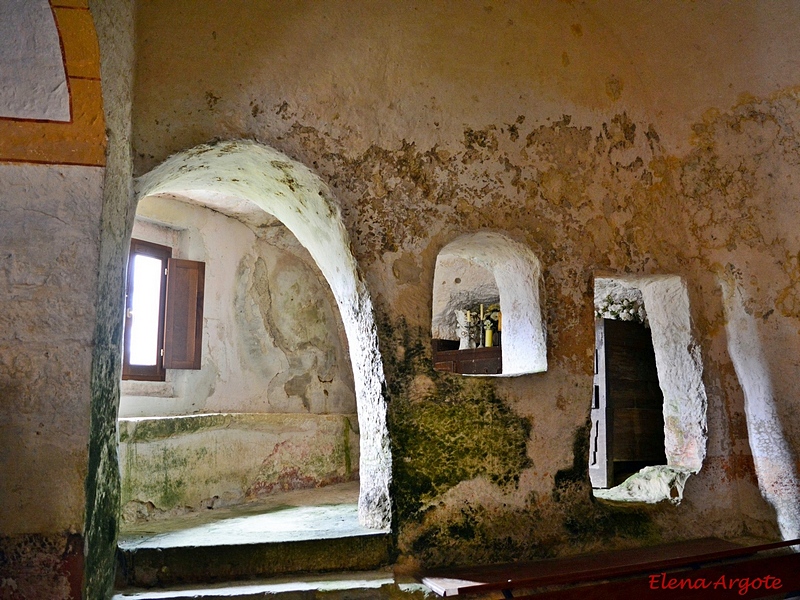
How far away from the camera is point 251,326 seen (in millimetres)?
5586

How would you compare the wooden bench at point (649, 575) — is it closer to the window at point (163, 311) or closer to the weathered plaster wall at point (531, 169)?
the weathered plaster wall at point (531, 169)

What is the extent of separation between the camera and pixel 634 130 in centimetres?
378

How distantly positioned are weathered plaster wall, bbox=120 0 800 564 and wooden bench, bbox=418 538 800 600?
0.14 metres

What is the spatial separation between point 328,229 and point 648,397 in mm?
3016

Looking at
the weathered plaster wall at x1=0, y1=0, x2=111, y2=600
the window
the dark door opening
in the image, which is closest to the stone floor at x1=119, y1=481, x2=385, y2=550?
the weathered plaster wall at x1=0, y1=0, x2=111, y2=600

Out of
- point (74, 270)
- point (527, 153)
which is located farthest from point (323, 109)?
point (74, 270)

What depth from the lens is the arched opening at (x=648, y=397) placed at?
3721 millimetres

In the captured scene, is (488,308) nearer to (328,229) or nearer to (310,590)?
(328,229)

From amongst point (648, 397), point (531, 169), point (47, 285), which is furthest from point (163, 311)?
point (648, 397)

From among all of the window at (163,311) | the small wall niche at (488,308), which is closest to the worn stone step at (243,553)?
the small wall niche at (488,308)

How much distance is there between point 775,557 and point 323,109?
305 centimetres

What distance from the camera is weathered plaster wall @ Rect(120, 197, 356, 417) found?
5125mm

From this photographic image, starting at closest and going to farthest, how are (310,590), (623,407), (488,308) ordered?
1. (310,590)
2. (623,407)
3. (488,308)

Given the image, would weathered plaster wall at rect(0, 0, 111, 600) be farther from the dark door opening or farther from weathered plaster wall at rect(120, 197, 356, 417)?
the dark door opening
